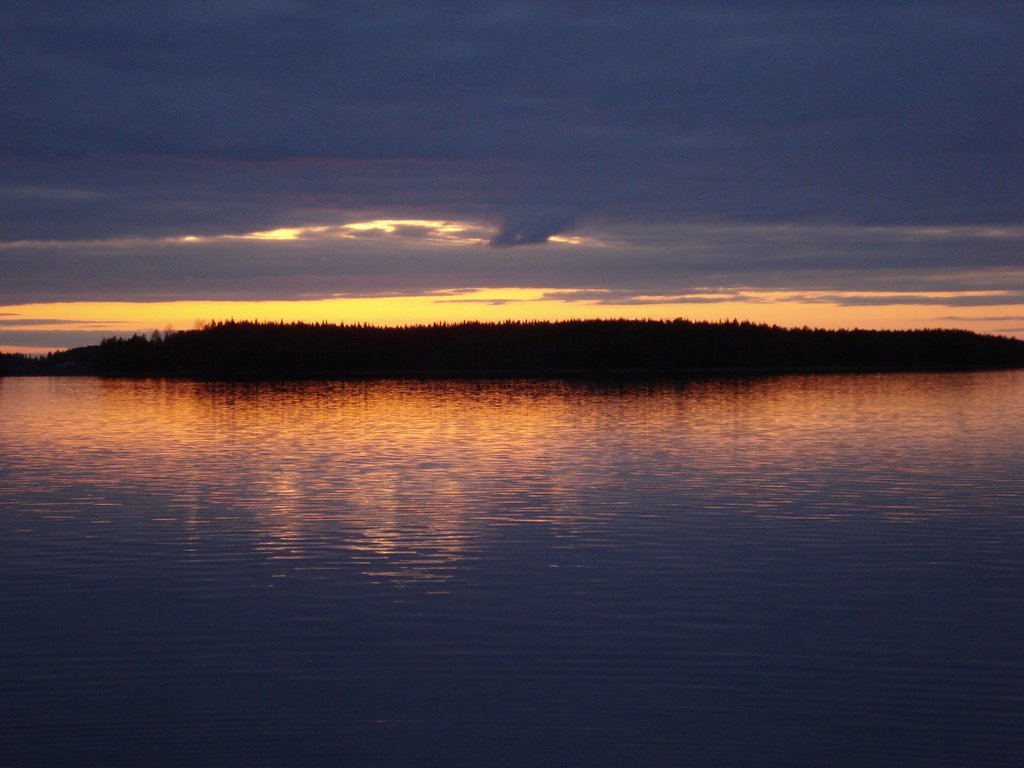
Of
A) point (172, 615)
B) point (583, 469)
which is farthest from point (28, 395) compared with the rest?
point (172, 615)

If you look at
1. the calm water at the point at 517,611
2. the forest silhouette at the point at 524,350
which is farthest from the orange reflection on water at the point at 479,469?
the forest silhouette at the point at 524,350

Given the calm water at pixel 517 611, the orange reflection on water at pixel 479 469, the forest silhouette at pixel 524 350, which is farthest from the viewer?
the forest silhouette at pixel 524 350

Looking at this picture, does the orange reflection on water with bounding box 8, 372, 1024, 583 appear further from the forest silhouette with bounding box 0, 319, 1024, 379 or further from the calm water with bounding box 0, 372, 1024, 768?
the forest silhouette with bounding box 0, 319, 1024, 379

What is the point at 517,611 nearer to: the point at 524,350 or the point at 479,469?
the point at 479,469

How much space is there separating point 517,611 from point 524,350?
109 metres

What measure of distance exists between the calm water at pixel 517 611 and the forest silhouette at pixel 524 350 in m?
89.6

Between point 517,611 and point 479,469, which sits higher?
point 479,469

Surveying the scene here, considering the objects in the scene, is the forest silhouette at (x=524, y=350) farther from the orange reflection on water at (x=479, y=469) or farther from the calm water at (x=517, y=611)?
the calm water at (x=517, y=611)

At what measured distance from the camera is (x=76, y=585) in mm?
13945

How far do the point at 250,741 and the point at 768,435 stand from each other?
2666 centimetres

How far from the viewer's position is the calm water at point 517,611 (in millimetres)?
8719

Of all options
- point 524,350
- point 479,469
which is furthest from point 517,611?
point 524,350

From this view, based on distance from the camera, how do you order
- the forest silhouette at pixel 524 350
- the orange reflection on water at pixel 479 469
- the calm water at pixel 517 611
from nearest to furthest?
the calm water at pixel 517 611 < the orange reflection on water at pixel 479 469 < the forest silhouette at pixel 524 350

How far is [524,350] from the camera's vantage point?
4776 inches
